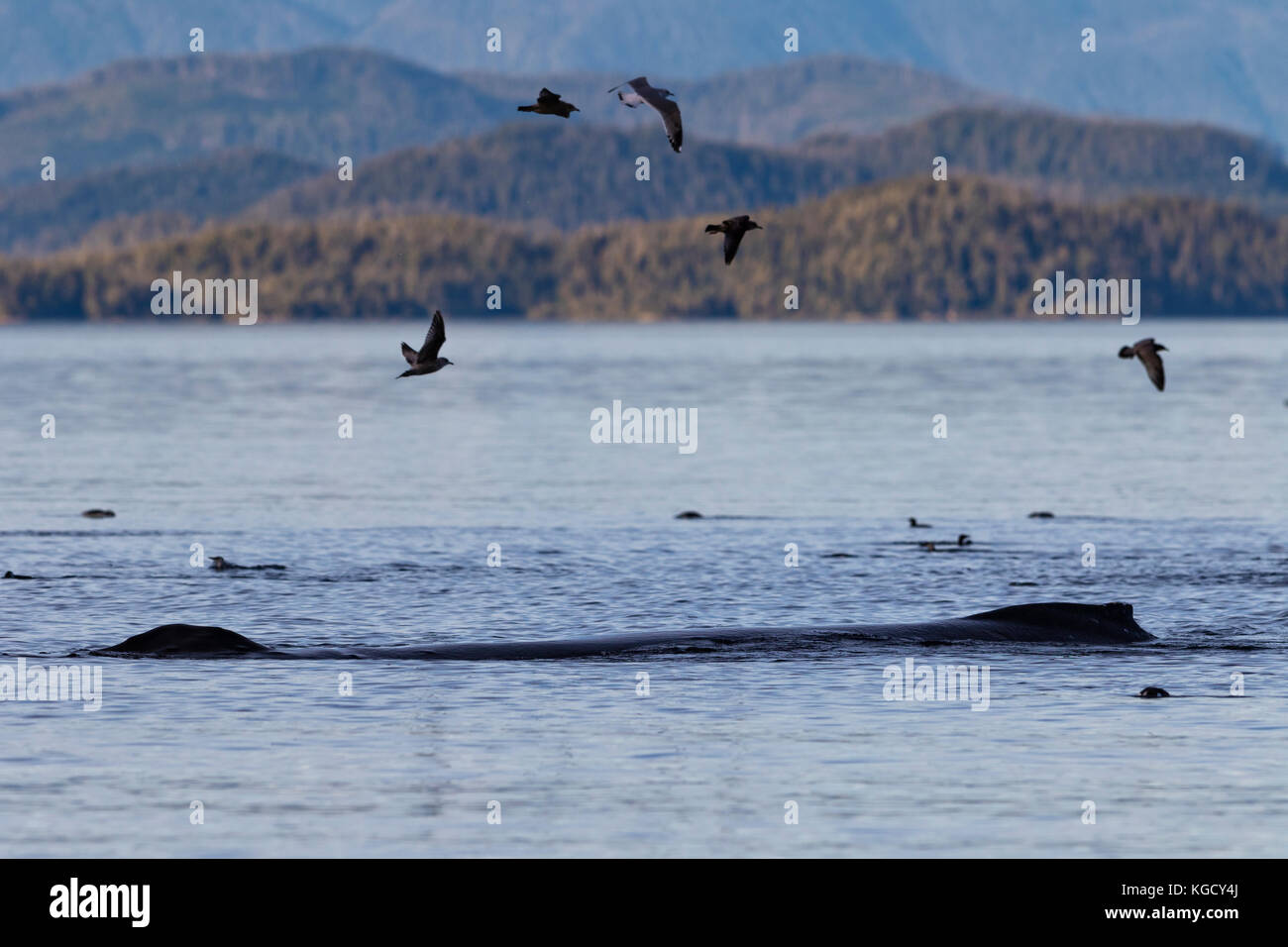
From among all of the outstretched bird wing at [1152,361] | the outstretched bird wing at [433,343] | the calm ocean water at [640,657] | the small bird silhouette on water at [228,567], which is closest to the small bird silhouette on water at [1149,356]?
the outstretched bird wing at [1152,361]

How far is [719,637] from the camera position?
3694 centimetres

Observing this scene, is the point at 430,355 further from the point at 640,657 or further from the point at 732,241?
the point at 640,657

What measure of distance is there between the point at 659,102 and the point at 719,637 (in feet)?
36.3

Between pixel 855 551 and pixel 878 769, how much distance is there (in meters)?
25.0

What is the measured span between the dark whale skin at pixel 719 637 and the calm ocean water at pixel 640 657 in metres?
0.76

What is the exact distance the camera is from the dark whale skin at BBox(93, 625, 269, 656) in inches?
1361

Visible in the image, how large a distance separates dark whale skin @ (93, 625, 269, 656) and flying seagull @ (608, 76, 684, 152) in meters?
10.9

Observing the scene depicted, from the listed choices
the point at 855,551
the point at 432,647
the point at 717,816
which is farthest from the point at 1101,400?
the point at 717,816

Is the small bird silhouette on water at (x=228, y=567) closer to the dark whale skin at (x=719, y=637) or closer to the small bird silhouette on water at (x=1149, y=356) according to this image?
the dark whale skin at (x=719, y=637)

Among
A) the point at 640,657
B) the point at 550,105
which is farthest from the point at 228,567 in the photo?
the point at 550,105

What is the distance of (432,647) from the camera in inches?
1409

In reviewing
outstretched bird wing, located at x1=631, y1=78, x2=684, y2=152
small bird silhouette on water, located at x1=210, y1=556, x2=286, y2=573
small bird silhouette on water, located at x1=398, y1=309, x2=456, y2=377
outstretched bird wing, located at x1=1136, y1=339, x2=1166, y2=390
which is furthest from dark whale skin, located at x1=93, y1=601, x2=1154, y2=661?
small bird silhouette on water, located at x1=210, y1=556, x2=286, y2=573
